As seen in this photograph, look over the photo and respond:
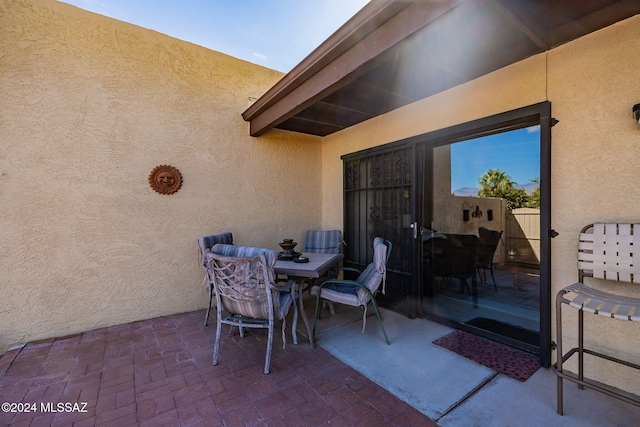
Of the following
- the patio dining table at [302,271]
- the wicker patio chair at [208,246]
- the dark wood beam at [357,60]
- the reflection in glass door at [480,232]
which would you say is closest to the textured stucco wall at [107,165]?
the wicker patio chair at [208,246]

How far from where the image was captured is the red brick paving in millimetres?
1837

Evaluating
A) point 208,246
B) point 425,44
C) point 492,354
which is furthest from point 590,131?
point 208,246

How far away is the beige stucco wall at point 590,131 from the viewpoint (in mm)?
2020

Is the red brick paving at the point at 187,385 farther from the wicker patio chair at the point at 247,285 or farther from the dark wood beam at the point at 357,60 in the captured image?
the dark wood beam at the point at 357,60

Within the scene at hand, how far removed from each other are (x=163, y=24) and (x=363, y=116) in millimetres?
2840

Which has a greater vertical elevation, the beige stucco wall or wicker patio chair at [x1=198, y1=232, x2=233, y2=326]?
the beige stucco wall

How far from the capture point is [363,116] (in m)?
4.02

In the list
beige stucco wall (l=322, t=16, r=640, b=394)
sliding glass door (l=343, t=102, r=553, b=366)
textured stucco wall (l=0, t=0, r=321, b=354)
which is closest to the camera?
beige stucco wall (l=322, t=16, r=640, b=394)

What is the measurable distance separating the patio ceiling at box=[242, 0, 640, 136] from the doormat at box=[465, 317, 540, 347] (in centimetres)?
260

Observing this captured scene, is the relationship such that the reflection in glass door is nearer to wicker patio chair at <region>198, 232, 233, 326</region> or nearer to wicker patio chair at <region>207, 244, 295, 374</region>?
wicker patio chair at <region>207, 244, 295, 374</region>

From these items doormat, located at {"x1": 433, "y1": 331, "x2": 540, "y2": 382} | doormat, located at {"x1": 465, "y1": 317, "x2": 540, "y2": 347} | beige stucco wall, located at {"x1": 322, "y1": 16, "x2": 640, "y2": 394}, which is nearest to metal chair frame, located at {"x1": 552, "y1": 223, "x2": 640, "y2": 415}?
beige stucco wall, located at {"x1": 322, "y1": 16, "x2": 640, "y2": 394}

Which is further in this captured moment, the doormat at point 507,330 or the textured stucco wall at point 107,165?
the textured stucco wall at point 107,165

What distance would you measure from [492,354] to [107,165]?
448 centimetres

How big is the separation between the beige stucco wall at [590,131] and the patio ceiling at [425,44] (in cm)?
13
